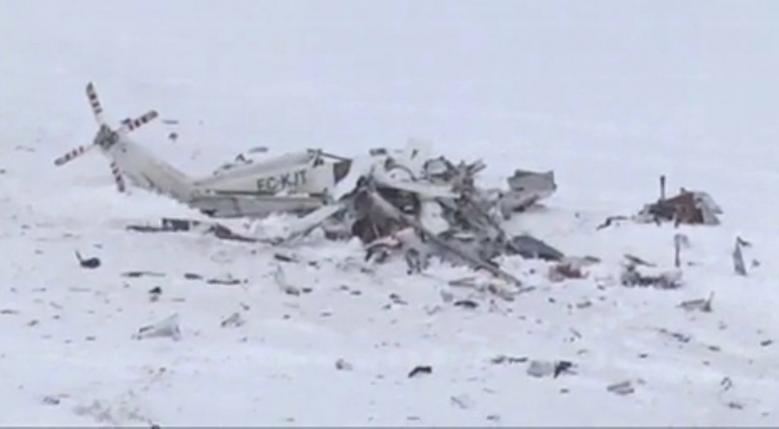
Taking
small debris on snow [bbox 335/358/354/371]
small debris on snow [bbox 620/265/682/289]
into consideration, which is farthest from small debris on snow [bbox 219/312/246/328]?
small debris on snow [bbox 620/265/682/289]

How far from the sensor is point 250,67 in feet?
46.8

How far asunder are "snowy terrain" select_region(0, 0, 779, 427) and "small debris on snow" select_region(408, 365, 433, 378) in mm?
36

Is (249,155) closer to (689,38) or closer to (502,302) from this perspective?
(502,302)

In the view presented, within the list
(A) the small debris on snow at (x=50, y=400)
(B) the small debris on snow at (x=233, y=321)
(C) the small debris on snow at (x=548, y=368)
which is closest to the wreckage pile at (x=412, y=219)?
(B) the small debris on snow at (x=233, y=321)

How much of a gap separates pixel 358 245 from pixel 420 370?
2.21m

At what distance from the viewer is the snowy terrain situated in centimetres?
538

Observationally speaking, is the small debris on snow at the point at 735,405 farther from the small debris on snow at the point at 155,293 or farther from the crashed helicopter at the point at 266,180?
the crashed helicopter at the point at 266,180

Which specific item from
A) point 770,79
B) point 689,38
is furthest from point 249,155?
point 689,38

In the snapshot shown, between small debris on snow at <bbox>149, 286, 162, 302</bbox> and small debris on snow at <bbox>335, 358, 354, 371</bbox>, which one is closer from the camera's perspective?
small debris on snow at <bbox>335, 358, 354, 371</bbox>

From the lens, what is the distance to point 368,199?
26.0 feet

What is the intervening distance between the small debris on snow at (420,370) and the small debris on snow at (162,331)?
0.93 metres

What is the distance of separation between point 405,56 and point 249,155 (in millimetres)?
4655

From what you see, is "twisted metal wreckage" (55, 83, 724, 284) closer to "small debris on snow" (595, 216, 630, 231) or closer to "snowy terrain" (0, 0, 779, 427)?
"snowy terrain" (0, 0, 779, 427)

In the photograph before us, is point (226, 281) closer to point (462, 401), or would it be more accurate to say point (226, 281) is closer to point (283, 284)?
point (283, 284)
